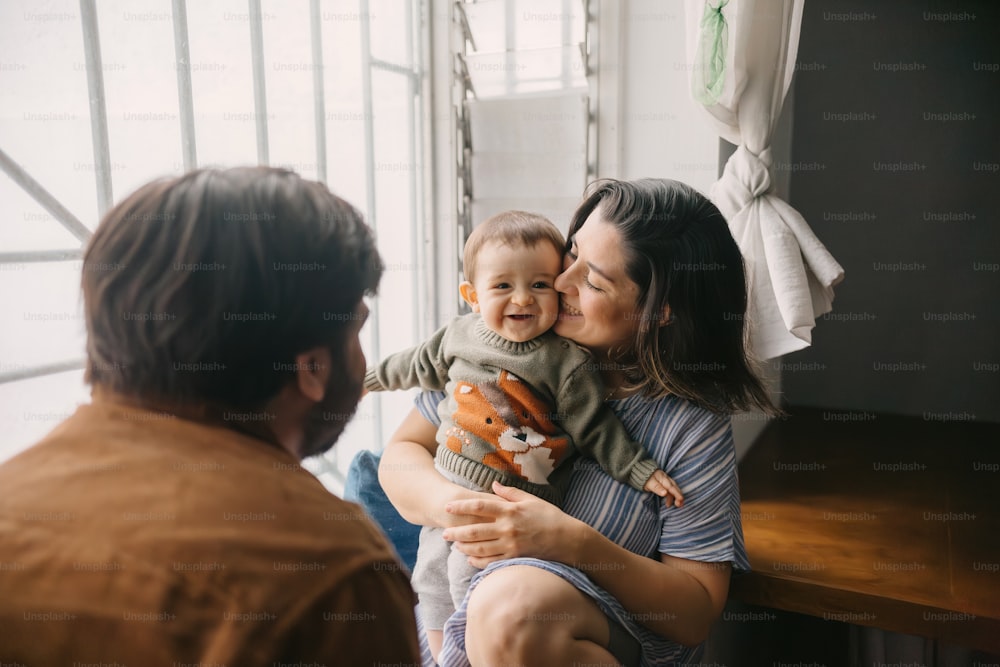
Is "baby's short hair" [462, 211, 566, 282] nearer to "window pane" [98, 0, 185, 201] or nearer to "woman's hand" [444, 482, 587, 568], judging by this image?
"woman's hand" [444, 482, 587, 568]

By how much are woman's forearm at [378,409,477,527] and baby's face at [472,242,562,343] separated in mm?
324

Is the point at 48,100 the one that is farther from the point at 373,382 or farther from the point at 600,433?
the point at 600,433

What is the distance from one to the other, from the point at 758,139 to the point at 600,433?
0.98 metres

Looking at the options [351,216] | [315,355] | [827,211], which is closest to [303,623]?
[315,355]

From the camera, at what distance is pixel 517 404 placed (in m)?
1.45

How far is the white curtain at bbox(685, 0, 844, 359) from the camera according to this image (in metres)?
1.86

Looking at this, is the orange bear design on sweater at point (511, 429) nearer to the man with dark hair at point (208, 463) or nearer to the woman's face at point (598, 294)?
the woman's face at point (598, 294)

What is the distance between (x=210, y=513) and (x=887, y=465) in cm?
A: 245

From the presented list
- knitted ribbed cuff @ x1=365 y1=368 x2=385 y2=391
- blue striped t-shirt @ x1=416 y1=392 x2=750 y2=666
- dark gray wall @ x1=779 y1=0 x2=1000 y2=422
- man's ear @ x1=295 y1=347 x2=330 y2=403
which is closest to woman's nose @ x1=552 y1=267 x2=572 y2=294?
blue striped t-shirt @ x1=416 y1=392 x2=750 y2=666

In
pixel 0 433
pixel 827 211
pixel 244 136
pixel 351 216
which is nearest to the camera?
pixel 351 216

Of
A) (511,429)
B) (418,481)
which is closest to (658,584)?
(511,429)

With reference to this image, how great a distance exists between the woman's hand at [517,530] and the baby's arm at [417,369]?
0.38m

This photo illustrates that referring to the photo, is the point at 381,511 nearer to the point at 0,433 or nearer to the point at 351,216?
the point at 0,433

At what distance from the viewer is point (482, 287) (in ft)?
4.89
